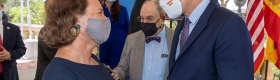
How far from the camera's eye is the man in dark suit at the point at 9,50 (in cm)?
297

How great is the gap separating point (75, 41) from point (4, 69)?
2094 mm

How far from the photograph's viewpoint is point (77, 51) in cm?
128

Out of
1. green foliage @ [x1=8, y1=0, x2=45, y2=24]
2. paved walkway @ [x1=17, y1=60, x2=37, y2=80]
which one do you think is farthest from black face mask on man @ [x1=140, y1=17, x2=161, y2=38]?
green foliage @ [x1=8, y1=0, x2=45, y2=24]

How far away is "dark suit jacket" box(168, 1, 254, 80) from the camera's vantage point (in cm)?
118

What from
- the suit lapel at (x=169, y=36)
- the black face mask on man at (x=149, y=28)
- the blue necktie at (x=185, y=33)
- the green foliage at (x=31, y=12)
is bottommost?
the green foliage at (x=31, y=12)

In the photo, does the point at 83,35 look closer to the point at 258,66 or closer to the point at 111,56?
the point at 111,56

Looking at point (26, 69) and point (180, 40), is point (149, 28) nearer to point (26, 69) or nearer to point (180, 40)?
point (180, 40)

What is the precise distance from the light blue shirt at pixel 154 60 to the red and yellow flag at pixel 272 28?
169cm

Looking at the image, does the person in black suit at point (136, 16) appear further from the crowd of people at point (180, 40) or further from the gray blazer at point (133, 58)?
the crowd of people at point (180, 40)

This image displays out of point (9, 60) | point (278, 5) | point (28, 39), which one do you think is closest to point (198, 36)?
point (278, 5)

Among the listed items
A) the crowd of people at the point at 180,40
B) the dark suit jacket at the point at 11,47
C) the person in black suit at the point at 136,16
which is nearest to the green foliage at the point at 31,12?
the dark suit jacket at the point at 11,47

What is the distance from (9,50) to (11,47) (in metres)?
0.10

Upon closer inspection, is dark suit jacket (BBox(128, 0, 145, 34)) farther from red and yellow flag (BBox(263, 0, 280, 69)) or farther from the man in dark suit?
red and yellow flag (BBox(263, 0, 280, 69))

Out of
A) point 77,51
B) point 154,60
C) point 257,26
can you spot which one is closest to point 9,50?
point 154,60
